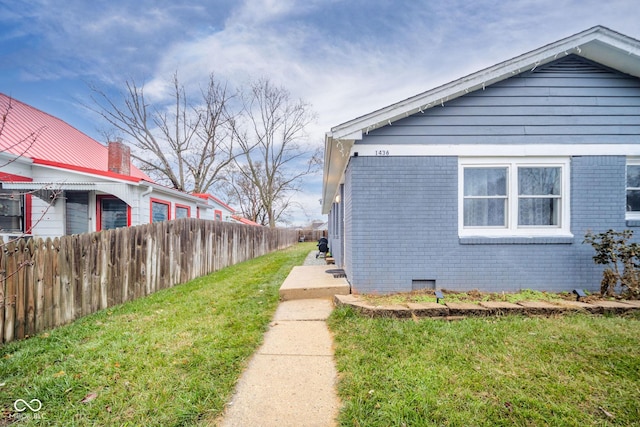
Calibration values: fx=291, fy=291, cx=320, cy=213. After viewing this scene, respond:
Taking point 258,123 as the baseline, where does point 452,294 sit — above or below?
below

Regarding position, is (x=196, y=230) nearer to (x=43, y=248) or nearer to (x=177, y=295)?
(x=177, y=295)

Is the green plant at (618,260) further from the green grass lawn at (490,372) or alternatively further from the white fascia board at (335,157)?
the white fascia board at (335,157)

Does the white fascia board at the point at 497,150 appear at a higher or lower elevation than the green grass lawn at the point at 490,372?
higher

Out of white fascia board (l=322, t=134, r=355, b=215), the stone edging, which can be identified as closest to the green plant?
the stone edging

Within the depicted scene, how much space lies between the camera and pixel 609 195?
17.2ft

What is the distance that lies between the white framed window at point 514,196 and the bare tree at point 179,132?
24.0m

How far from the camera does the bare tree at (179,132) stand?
22312mm

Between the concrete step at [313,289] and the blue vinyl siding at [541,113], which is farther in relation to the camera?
the concrete step at [313,289]

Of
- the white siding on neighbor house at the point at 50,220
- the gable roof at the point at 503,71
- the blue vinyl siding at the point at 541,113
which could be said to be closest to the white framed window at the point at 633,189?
the blue vinyl siding at the point at 541,113

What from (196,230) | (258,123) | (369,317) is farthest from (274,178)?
(369,317)

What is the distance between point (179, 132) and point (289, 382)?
86.4ft

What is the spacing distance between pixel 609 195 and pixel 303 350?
19.8ft

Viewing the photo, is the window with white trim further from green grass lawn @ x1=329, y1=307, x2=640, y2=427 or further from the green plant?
the green plant

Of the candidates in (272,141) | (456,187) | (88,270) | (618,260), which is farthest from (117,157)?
(272,141)
